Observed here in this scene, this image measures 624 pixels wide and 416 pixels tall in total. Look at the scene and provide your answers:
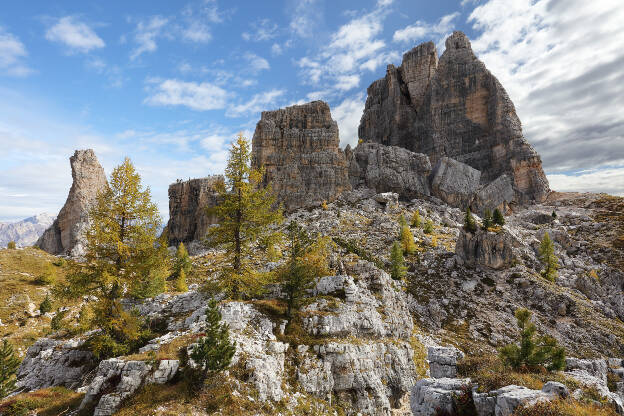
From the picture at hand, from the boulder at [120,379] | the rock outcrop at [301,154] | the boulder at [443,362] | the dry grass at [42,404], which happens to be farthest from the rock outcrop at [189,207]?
the boulder at [443,362]

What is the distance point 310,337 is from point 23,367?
24.6 metres

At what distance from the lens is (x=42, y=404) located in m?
16.5

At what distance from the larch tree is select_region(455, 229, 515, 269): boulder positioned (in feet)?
187

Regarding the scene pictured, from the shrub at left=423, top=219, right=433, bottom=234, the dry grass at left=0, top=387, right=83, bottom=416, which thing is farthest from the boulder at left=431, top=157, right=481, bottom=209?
the dry grass at left=0, top=387, right=83, bottom=416

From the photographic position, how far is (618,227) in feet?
226

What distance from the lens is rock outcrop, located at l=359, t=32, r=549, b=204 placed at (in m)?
100

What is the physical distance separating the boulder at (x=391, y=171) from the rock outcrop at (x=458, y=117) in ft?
41.4

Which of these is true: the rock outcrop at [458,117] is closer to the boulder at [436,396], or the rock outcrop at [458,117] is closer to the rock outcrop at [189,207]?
the rock outcrop at [189,207]

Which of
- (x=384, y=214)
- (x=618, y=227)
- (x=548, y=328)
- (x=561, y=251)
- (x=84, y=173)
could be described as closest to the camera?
(x=548, y=328)

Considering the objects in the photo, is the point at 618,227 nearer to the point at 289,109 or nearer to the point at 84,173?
the point at 289,109

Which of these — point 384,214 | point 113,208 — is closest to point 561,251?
point 384,214

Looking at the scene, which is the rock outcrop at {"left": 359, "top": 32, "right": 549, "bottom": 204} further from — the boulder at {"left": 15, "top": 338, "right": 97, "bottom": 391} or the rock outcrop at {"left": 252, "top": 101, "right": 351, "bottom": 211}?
the boulder at {"left": 15, "top": 338, "right": 97, "bottom": 391}

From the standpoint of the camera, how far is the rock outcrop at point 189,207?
98.5 meters

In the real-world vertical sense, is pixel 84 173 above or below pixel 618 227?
above
